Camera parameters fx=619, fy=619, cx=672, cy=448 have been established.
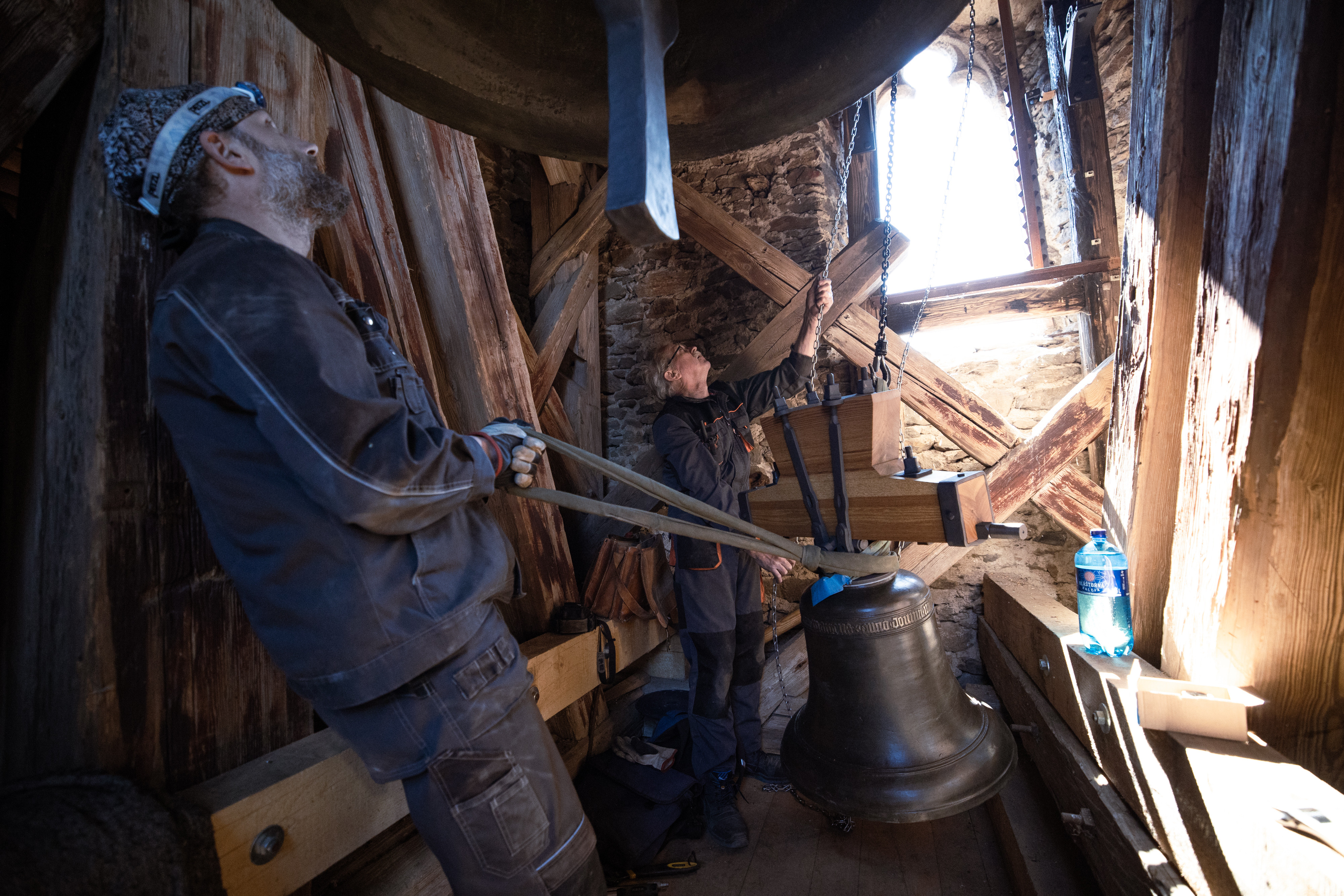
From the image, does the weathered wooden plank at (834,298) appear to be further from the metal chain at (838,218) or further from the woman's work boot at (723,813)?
the woman's work boot at (723,813)

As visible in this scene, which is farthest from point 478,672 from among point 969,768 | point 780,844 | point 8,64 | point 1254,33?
point 1254,33

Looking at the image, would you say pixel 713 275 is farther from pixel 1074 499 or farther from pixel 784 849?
pixel 784 849

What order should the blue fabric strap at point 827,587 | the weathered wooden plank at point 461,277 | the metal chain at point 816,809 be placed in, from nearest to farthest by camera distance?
the blue fabric strap at point 827,587 < the weathered wooden plank at point 461,277 < the metal chain at point 816,809

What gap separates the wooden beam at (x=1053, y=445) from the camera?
122 inches

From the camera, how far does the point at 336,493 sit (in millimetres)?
1062

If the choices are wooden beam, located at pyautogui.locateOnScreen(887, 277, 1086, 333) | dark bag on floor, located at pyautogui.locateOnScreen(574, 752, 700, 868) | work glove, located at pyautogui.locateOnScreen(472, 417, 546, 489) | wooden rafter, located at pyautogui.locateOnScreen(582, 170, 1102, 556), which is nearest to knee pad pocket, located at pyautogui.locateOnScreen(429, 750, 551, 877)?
work glove, located at pyautogui.locateOnScreen(472, 417, 546, 489)

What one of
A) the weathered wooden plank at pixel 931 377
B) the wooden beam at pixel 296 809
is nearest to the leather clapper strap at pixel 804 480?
the wooden beam at pixel 296 809

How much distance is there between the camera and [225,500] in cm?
115

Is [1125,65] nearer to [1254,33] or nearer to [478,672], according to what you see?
[1254,33]

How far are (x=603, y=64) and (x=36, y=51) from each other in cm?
127

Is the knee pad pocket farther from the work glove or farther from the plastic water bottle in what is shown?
the plastic water bottle

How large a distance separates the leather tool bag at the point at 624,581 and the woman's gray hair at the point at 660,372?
0.74 metres

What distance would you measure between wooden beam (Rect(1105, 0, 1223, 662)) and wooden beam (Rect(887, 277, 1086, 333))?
170 cm

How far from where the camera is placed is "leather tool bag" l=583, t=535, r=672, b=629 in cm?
277
